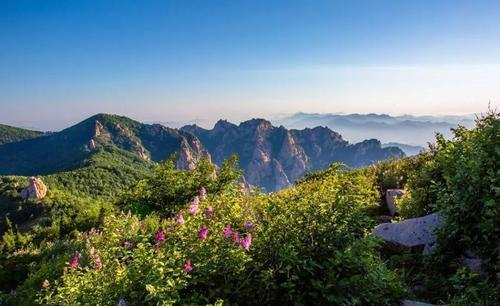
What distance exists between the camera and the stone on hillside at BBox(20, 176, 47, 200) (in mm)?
78625

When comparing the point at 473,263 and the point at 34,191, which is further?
the point at 34,191

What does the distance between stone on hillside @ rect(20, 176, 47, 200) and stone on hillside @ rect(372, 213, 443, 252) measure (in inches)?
3393

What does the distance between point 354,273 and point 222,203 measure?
6.85 ft

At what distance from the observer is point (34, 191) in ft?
258

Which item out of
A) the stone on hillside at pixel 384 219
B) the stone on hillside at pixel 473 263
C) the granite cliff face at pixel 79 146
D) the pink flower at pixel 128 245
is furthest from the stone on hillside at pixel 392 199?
the granite cliff face at pixel 79 146

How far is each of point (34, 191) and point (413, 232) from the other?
8705 centimetres

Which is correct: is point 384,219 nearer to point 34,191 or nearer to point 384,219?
point 384,219

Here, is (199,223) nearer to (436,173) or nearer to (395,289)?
(395,289)

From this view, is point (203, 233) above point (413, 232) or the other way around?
above

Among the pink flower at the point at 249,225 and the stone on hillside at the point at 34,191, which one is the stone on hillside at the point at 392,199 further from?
the stone on hillside at the point at 34,191

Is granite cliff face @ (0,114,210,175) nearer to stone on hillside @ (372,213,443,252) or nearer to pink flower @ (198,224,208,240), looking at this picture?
stone on hillside @ (372,213,443,252)

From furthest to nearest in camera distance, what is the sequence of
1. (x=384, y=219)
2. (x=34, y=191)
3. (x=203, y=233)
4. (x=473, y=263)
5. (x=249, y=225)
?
(x=34, y=191)
(x=384, y=219)
(x=473, y=263)
(x=249, y=225)
(x=203, y=233)

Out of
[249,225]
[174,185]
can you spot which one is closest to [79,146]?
[174,185]

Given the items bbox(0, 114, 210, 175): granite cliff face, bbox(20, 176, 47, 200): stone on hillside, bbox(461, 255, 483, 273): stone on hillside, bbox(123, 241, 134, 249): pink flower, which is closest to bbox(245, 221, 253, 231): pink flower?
bbox(123, 241, 134, 249): pink flower
